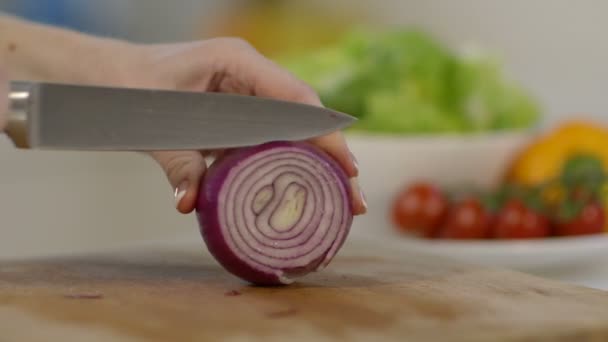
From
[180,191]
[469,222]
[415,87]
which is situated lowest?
[469,222]

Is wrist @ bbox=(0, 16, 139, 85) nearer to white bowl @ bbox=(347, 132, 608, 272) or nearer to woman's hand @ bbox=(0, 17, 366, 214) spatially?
woman's hand @ bbox=(0, 17, 366, 214)

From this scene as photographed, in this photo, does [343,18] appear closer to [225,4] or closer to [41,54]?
[225,4]

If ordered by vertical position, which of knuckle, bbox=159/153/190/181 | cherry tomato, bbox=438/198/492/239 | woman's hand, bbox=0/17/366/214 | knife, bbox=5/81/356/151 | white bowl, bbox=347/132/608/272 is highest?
woman's hand, bbox=0/17/366/214

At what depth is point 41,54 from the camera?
1395mm

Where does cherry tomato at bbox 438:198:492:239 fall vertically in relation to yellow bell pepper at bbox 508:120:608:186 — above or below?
below

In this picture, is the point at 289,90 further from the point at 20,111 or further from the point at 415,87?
the point at 415,87

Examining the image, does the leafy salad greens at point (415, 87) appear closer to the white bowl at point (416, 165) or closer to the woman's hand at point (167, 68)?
the white bowl at point (416, 165)

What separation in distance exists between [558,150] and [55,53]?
0.99 m

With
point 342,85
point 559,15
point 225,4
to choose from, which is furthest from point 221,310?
point 225,4

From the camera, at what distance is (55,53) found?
139 centimetres

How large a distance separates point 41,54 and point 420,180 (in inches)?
33.1

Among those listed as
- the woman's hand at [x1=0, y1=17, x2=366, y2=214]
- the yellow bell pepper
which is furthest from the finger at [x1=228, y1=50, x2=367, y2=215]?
the yellow bell pepper

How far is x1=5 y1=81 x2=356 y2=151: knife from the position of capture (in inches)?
44.2

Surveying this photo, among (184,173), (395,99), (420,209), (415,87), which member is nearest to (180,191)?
(184,173)
